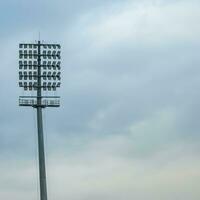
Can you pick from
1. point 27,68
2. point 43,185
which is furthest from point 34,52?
point 43,185

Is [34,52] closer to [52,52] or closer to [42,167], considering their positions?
[52,52]

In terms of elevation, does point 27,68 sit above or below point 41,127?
above

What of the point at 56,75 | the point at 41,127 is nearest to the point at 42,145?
the point at 41,127

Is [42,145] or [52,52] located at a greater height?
[52,52]

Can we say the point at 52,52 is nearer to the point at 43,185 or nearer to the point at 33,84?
the point at 33,84

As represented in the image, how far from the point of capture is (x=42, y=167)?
3223 inches

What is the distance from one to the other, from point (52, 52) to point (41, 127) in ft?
25.9

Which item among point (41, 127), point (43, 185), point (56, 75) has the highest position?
point (56, 75)

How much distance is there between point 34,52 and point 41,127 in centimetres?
784

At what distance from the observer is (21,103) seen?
8350 centimetres

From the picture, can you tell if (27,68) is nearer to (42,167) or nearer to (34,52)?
(34,52)

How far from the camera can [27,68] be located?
277 feet

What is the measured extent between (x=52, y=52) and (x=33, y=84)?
3.88 metres

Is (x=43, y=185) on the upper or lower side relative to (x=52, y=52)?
lower
